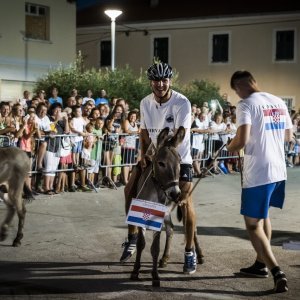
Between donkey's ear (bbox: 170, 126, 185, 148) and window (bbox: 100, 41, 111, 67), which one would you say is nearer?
donkey's ear (bbox: 170, 126, 185, 148)

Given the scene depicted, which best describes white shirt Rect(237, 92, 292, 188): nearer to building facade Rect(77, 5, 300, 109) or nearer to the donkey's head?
the donkey's head

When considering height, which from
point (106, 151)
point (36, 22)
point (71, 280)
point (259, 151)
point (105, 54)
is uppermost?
point (36, 22)

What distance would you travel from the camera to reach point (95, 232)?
9266 millimetres

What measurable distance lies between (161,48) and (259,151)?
3412cm

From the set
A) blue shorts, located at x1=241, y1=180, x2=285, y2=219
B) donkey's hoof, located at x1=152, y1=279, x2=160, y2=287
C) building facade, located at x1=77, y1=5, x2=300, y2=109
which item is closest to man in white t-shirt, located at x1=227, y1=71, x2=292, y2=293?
blue shorts, located at x1=241, y1=180, x2=285, y2=219

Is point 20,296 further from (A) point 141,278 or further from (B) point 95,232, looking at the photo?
(B) point 95,232

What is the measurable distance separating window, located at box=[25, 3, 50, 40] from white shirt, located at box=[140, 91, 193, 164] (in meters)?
21.0

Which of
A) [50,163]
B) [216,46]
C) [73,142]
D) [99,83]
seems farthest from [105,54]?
[50,163]

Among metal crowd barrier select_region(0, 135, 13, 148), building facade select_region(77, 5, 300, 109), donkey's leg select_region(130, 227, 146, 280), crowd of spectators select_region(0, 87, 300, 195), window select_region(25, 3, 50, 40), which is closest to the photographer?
donkey's leg select_region(130, 227, 146, 280)

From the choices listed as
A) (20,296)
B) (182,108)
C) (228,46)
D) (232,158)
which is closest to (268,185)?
(182,108)

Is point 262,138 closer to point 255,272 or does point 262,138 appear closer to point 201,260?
point 255,272

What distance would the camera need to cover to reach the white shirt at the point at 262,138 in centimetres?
639

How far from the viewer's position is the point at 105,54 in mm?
41500

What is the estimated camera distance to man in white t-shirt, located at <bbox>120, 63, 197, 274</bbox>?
690 centimetres
